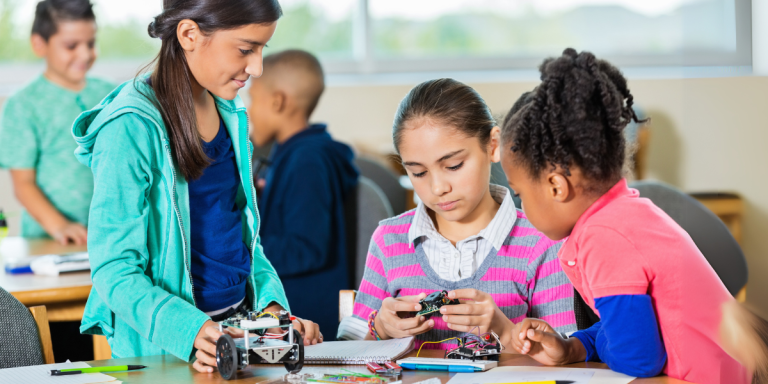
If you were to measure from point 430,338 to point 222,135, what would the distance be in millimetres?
580

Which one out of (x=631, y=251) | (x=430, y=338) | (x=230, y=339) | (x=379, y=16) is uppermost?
(x=379, y=16)

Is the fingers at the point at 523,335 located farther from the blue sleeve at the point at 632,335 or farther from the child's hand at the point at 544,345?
the blue sleeve at the point at 632,335

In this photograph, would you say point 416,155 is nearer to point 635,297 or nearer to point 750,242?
point 635,297

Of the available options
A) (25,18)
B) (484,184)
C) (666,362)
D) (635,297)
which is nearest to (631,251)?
(635,297)

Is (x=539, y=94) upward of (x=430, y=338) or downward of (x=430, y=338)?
upward

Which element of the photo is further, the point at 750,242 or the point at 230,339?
the point at 230,339

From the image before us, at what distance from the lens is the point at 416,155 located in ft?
4.60

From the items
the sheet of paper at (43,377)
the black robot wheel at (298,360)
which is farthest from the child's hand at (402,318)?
the sheet of paper at (43,377)

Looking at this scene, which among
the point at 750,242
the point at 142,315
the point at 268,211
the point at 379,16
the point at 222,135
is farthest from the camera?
the point at 379,16

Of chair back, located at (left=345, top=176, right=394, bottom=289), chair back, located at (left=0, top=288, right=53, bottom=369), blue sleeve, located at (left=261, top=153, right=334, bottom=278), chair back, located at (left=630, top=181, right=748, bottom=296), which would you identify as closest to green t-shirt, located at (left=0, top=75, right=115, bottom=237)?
blue sleeve, located at (left=261, top=153, right=334, bottom=278)

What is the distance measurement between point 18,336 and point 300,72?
1.63 m

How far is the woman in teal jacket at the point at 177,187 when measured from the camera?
1134 millimetres

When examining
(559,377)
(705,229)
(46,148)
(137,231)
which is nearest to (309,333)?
(137,231)

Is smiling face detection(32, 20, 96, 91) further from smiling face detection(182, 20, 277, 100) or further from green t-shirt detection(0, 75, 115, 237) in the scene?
smiling face detection(182, 20, 277, 100)
